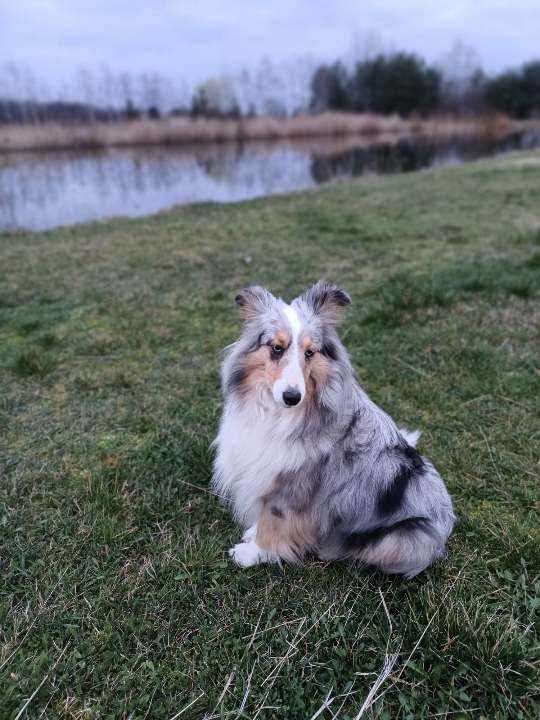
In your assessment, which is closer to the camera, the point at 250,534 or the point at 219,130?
the point at 250,534

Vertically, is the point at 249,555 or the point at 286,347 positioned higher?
the point at 286,347

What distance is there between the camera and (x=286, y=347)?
2480mm

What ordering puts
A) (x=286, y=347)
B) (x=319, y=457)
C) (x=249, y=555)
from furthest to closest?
1. (x=249, y=555)
2. (x=319, y=457)
3. (x=286, y=347)

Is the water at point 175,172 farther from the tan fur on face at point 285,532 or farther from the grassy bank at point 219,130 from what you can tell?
the tan fur on face at point 285,532

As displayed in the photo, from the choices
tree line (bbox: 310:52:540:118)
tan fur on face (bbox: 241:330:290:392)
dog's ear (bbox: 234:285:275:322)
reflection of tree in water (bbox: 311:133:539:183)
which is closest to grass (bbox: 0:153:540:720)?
tan fur on face (bbox: 241:330:290:392)

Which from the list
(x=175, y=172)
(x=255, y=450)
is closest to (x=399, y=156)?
(x=175, y=172)

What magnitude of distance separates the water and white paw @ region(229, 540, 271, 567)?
11698 millimetres

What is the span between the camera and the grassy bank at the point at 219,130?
1067 inches

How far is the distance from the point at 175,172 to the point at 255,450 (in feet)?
67.5

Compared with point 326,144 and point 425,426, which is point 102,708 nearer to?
point 425,426

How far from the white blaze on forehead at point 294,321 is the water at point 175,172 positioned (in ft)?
38.1

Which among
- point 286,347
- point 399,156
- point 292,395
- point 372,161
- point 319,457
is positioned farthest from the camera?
point 399,156

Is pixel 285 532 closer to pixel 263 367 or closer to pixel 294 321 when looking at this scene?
pixel 263 367

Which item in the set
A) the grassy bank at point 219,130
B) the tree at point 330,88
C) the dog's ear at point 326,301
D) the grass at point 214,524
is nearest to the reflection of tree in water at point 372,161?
the grassy bank at point 219,130
